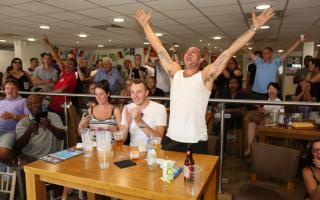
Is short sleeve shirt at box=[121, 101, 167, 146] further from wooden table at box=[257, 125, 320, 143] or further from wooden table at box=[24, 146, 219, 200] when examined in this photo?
wooden table at box=[257, 125, 320, 143]

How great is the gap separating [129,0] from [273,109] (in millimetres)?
2631

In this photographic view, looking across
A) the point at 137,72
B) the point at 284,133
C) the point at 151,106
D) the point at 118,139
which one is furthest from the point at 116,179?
the point at 137,72

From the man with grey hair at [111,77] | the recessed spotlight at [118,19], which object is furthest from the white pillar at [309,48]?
the man with grey hair at [111,77]

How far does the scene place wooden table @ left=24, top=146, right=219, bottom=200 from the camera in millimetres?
1572

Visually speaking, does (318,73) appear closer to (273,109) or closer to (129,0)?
(273,109)

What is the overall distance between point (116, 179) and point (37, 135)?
1782mm

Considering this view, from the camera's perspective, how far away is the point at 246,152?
3.81 meters

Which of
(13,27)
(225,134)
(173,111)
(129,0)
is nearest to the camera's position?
(173,111)

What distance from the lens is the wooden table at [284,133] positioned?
3.24 metres

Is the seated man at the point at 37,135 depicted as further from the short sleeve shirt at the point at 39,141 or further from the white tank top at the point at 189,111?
the white tank top at the point at 189,111

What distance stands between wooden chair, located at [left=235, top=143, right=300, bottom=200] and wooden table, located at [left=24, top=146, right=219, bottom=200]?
1.38 ft

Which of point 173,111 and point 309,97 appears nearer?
point 173,111

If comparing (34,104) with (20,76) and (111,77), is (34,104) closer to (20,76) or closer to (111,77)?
(20,76)

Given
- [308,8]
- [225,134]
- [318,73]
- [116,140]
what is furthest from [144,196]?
[308,8]
